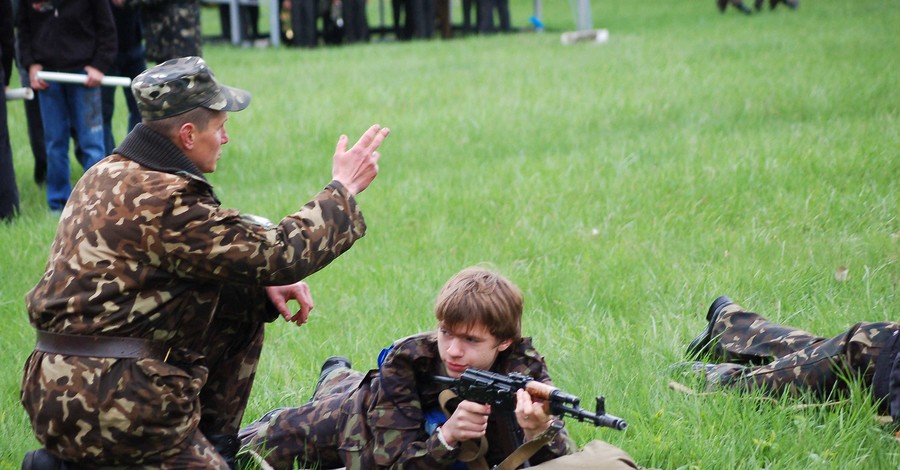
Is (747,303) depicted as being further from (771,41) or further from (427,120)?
(771,41)

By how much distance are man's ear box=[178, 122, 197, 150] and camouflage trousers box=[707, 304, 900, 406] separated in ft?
8.00

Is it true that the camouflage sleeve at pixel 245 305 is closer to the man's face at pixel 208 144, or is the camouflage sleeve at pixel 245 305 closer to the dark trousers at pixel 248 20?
the man's face at pixel 208 144

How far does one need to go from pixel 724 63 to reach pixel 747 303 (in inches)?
366

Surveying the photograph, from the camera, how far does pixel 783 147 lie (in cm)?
908

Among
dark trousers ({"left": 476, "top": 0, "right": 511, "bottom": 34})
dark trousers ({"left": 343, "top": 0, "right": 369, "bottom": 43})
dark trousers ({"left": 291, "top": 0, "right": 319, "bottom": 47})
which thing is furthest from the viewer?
dark trousers ({"left": 476, "top": 0, "right": 511, "bottom": 34})

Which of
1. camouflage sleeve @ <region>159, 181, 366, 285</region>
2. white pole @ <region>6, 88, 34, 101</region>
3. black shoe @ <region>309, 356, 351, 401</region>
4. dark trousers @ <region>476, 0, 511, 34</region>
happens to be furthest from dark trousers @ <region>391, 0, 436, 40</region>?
camouflage sleeve @ <region>159, 181, 366, 285</region>

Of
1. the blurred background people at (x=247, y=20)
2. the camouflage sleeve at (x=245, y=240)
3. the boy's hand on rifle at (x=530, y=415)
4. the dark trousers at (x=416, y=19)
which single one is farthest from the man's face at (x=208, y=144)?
the blurred background people at (x=247, y=20)

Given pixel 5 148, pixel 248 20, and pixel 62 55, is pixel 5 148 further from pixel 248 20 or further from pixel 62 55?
pixel 248 20

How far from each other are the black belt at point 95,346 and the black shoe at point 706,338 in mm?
2645

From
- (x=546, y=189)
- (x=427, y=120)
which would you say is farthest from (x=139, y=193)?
(x=427, y=120)

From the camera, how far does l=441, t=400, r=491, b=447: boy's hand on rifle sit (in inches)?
143

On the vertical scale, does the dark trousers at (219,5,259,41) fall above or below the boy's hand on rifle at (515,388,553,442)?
above

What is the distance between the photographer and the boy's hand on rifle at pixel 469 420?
11.9 feet

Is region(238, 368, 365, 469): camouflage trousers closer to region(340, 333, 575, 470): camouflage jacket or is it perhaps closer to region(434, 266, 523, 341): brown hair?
region(340, 333, 575, 470): camouflage jacket
